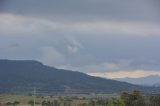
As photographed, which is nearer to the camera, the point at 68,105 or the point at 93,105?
the point at 93,105

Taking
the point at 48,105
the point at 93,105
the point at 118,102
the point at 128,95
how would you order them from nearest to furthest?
the point at 118,102, the point at 128,95, the point at 93,105, the point at 48,105

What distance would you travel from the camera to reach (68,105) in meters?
115

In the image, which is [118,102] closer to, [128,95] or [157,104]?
[128,95]

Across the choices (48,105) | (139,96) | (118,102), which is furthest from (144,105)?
(48,105)

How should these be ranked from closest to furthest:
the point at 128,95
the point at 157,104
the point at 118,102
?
the point at 118,102 < the point at 128,95 < the point at 157,104

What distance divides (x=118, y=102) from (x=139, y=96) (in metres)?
8.85

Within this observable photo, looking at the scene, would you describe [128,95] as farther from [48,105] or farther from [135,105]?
[48,105]

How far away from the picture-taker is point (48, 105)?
110688mm

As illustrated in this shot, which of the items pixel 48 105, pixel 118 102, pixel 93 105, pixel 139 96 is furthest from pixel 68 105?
pixel 118 102

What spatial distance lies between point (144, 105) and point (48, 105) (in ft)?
141

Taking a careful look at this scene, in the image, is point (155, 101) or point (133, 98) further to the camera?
point (155, 101)

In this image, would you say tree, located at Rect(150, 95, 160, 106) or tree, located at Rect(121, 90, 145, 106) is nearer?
tree, located at Rect(121, 90, 145, 106)

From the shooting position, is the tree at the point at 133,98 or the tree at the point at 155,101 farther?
the tree at the point at 155,101

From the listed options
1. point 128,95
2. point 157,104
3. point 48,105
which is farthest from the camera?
point 48,105
